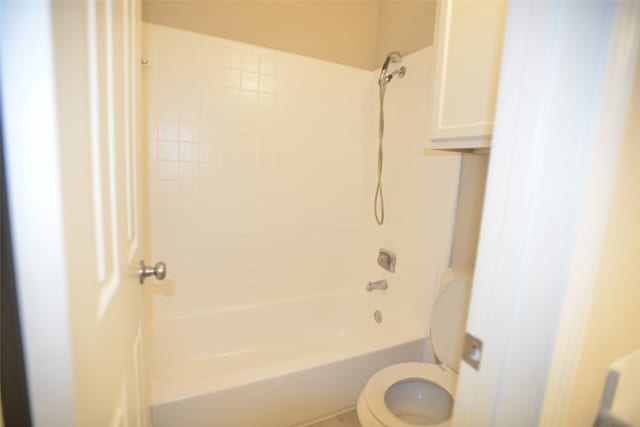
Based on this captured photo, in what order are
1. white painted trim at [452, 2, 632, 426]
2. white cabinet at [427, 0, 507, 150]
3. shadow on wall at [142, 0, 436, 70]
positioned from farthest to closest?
shadow on wall at [142, 0, 436, 70] < white cabinet at [427, 0, 507, 150] < white painted trim at [452, 2, 632, 426]

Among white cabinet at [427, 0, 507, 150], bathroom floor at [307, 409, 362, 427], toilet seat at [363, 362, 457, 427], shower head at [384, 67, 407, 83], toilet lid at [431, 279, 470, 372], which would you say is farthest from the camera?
shower head at [384, 67, 407, 83]

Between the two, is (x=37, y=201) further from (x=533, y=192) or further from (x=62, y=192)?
(x=533, y=192)

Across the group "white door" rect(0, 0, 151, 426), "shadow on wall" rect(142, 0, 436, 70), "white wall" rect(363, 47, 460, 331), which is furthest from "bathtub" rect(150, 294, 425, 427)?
"shadow on wall" rect(142, 0, 436, 70)

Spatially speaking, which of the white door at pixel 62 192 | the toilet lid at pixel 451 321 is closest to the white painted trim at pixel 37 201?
the white door at pixel 62 192

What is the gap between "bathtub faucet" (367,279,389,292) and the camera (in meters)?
1.97

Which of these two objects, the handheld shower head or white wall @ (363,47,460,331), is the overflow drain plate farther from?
the handheld shower head

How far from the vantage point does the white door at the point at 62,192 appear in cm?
26

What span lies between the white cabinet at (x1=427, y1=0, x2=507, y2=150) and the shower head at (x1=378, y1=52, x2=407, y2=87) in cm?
76

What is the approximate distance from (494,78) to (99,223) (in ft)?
3.44

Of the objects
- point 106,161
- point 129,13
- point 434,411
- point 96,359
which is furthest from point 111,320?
point 434,411

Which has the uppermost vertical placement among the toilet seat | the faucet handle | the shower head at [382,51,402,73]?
the shower head at [382,51,402,73]

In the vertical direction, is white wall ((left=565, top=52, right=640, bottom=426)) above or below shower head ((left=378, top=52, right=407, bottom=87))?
below

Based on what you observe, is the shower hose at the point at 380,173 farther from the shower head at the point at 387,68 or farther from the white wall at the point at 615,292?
the white wall at the point at 615,292

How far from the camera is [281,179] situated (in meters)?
1.98
